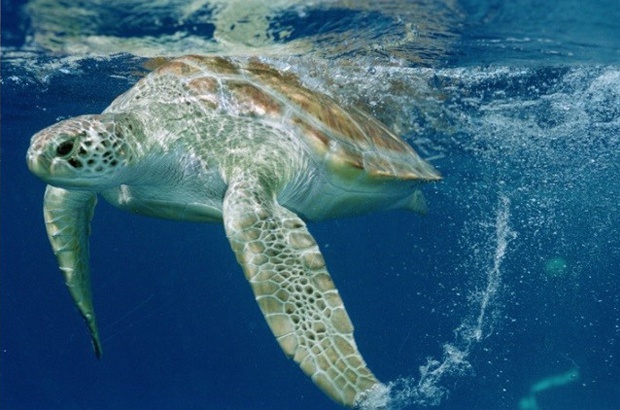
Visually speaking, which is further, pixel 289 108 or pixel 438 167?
pixel 438 167

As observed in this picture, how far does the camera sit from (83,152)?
305cm

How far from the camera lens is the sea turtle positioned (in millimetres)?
2725

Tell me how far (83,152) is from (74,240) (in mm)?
1804

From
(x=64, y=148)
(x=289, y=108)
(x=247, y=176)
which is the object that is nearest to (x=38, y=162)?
(x=64, y=148)

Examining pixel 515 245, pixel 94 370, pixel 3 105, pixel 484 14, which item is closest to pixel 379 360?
pixel 515 245

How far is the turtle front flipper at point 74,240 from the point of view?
435cm

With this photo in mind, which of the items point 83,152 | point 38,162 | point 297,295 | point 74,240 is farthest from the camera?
point 74,240

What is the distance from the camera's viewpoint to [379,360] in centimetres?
3500

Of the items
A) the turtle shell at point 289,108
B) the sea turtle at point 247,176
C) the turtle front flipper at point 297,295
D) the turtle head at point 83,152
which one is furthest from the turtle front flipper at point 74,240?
the turtle front flipper at point 297,295

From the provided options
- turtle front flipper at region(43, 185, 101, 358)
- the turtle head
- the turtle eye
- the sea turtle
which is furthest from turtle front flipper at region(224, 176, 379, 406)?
turtle front flipper at region(43, 185, 101, 358)

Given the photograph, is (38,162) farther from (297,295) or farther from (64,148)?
(297,295)

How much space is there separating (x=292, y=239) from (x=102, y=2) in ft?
13.7

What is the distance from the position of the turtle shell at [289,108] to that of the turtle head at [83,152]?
103 centimetres

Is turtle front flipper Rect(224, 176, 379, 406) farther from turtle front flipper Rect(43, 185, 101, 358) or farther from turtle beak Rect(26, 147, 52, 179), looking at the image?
turtle front flipper Rect(43, 185, 101, 358)
